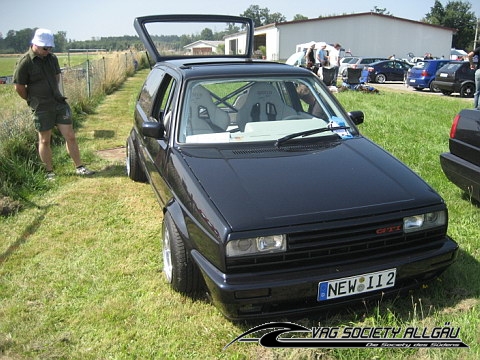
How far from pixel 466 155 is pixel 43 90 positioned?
501 centimetres

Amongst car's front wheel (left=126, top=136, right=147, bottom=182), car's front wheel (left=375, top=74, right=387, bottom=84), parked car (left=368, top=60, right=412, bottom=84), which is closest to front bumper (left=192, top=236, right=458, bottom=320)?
car's front wheel (left=126, top=136, right=147, bottom=182)

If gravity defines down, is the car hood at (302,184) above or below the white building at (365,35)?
below

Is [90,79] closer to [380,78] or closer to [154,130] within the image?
[154,130]

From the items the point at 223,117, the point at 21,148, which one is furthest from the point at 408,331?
the point at 21,148

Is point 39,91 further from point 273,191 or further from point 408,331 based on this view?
point 408,331

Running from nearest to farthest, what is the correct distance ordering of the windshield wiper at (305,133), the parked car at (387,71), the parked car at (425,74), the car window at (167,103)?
the windshield wiper at (305,133)
the car window at (167,103)
the parked car at (425,74)
the parked car at (387,71)

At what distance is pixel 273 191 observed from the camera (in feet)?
9.19

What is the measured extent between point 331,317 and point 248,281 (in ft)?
2.54

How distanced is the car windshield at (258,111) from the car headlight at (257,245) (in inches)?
48.3

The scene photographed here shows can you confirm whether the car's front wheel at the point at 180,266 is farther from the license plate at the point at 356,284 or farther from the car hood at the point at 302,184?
the license plate at the point at 356,284

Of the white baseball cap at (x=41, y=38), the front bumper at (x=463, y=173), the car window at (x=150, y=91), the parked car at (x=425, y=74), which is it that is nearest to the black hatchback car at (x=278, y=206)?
the car window at (x=150, y=91)

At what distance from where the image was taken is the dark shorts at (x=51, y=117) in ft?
18.8

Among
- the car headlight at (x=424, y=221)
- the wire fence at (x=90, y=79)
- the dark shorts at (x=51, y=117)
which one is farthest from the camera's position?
the wire fence at (x=90, y=79)

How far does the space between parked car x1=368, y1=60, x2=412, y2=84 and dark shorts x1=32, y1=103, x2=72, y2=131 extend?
20909 millimetres
